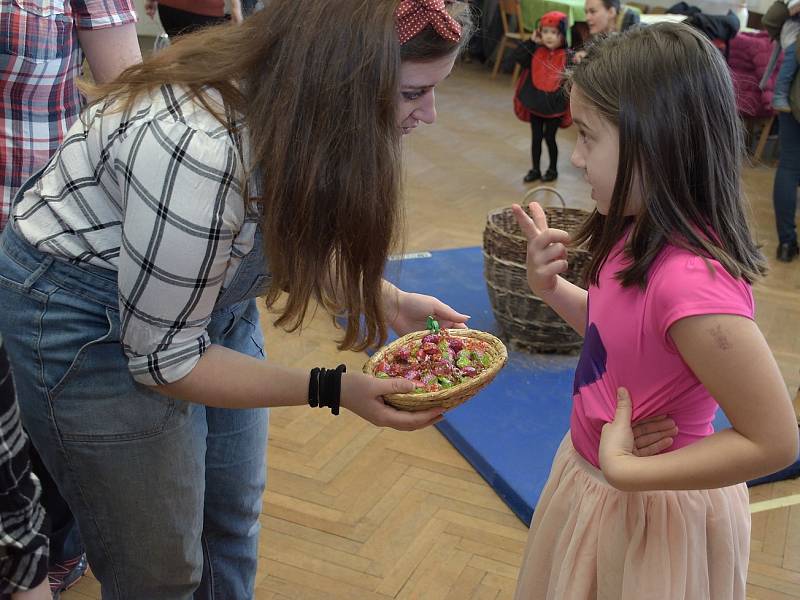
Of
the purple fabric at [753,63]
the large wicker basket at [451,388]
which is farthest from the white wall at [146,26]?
the large wicker basket at [451,388]

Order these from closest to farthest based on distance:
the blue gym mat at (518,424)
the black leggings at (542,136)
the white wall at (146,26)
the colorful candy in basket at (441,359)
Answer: the colorful candy in basket at (441,359)
the blue gym mat at (518,424)
the black leggings at (542,136)
the white wall at (146,26)

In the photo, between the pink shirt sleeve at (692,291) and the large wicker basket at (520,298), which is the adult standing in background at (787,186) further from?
the pink shirt sleeve at (692,291)

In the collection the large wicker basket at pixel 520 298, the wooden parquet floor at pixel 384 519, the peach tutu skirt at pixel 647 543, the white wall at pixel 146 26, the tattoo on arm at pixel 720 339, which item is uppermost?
the tattoo on arm at pixel 720 339

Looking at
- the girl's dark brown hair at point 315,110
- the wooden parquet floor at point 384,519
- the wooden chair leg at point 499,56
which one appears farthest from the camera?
the wooden chair leg at point 499,56

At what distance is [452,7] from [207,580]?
1.26m

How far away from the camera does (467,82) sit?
28.8 ft

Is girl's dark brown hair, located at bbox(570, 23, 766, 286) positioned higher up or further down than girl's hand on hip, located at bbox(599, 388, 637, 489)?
higher up

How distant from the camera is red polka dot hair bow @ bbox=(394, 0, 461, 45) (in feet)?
3.89

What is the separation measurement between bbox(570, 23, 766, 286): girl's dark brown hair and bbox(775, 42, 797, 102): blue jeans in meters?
3.32

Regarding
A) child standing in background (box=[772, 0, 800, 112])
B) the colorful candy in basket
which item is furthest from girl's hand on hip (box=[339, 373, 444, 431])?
child standing in background (box=[772, 0, 800, 112])

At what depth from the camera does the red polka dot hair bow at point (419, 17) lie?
118cm

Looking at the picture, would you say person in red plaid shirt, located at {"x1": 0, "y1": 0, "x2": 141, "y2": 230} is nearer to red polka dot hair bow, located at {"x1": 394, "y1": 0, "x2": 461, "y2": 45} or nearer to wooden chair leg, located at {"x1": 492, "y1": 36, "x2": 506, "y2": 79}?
red polka dot hair bow, located at {"x1": 394, "y1": 0, "x2": 461, "y2": 45}

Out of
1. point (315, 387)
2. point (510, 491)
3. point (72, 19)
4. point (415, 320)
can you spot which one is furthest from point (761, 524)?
point (72, 19)

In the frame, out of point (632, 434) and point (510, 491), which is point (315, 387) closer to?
point (632, 434)
